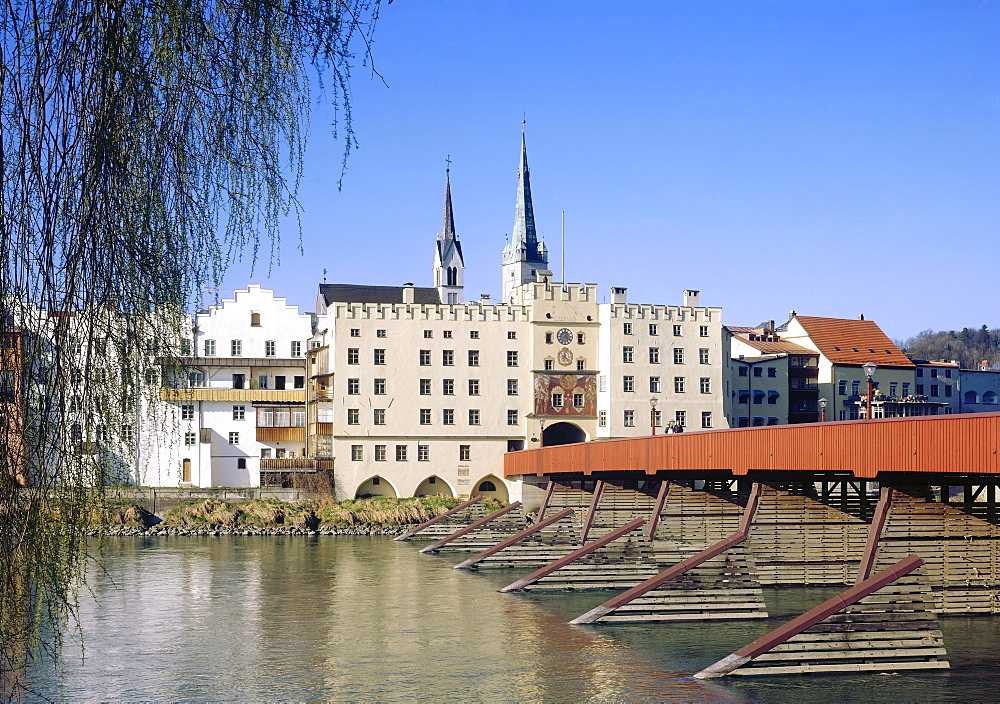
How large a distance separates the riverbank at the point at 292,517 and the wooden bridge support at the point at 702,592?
133 feet

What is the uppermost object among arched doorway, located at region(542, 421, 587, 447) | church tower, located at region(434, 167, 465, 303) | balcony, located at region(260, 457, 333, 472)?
church tower, located at region(434, 167, 465, 303)

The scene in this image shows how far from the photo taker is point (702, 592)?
3194 cm

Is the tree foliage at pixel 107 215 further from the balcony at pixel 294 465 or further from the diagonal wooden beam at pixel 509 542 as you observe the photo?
the balcony at pixel 294 465

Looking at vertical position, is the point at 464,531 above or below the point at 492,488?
below

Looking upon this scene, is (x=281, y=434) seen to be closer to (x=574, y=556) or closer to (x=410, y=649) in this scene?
(x=574, y=556)

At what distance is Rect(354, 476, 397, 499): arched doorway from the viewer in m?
78.8

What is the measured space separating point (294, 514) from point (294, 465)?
437cm

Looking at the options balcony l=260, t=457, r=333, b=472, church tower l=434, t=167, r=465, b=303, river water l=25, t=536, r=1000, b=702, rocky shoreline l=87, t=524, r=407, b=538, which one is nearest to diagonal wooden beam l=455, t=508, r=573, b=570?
river water l=25, t=536, r=1000, b=702

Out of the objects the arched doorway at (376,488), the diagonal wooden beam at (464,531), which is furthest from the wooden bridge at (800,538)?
the arched doorway at (376,488)

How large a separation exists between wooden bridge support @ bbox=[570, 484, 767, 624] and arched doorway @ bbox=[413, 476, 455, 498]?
156 feet

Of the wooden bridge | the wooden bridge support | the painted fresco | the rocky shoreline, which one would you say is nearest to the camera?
the wooden bridge

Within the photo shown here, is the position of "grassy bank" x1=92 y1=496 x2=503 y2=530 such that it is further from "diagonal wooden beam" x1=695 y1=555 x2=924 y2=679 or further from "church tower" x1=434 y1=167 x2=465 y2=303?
"church tower" x1=434 y1=167 x2=465 y2=303

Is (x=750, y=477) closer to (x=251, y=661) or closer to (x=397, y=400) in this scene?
(x=251, y=661)

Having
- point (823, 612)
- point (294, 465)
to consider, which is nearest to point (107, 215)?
point (823, 612)
